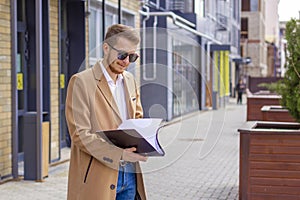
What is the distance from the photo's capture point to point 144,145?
2.91 metres

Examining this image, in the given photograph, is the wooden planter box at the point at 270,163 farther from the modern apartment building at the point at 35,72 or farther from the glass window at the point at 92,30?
the glass window at the point at 92,30

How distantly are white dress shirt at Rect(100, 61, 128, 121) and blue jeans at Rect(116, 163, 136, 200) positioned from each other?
28 centimetres

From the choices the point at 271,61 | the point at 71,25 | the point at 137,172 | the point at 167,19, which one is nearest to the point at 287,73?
the point at 137,172

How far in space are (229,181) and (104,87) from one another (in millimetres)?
5642

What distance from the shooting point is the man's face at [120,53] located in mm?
2975

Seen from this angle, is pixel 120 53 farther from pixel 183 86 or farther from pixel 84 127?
pixel 183 86

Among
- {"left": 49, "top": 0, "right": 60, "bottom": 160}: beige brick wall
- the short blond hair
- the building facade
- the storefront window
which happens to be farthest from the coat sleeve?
{"left": 49, "top": 0, "right": 60, "bottom": 160}: beige brick wall

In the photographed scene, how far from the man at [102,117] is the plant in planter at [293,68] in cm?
385

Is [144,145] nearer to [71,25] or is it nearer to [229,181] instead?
[229,181]

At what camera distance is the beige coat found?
2.87 meters

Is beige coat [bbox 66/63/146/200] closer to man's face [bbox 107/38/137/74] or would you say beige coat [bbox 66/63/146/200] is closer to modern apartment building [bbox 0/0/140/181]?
man's face [bbox 107/38/137/74]

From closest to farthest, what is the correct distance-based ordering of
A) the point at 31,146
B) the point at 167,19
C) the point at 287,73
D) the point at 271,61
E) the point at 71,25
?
the point at 287,73
the point at 31,146
the point at 71,25
the point at 167,19
the point at 271,61

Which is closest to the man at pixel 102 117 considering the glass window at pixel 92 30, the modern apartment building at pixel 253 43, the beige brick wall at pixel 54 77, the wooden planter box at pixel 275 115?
the beige brick wall at pixel 54 77

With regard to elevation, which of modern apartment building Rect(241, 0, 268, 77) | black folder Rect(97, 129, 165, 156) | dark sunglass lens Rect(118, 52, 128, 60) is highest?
modern apartment building Rect(241, 0, 268, 77)
